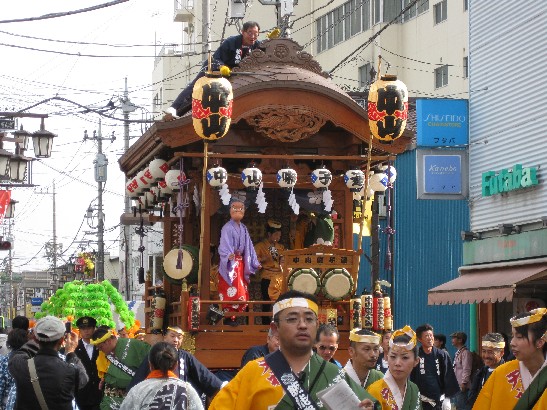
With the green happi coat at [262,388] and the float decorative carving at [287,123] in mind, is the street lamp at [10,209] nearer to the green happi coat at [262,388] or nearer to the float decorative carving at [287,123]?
the float decorative carving at [287,123]

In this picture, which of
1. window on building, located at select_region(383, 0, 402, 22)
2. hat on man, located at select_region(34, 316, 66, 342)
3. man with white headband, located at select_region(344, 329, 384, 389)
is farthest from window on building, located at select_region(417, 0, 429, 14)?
hat on man, located at select_region(34, 316, 66, 342)

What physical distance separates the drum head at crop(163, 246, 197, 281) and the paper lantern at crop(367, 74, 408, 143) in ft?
9.61

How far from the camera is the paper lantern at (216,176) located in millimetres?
15078

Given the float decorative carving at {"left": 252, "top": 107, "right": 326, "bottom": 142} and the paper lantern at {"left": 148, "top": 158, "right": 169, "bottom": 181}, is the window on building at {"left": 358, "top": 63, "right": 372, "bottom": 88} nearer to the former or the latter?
the paper lantern at {"left": 148, "top": 158, "right": 169, "bottom": 181}

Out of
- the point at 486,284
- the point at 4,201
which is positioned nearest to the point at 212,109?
the point at 486,284

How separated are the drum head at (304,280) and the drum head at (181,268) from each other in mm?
1608

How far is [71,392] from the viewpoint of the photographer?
32.4 feet

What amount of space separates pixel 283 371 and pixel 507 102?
18435 mm

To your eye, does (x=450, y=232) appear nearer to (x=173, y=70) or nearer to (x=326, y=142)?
(x=326, y=142)

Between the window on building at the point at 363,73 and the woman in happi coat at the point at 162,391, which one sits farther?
the window on building at the point at 363,73

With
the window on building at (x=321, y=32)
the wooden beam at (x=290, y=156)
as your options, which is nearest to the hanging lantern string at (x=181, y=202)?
the wooden beam at (x=290, y=156)

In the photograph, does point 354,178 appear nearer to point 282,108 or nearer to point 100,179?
point 282,108

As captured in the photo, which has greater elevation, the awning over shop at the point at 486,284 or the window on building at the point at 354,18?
the window on building at the point at 354,18

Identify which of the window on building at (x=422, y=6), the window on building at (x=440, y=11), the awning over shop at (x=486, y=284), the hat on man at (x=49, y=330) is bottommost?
the hat on man at (x=49, y=330)
